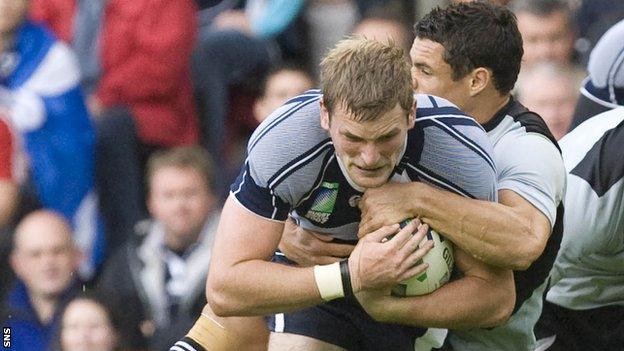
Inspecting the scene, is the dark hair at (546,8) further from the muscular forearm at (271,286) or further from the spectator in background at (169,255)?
the muscular forearm at (271,286)

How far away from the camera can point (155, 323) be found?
7.05 m

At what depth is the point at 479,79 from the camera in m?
5.15

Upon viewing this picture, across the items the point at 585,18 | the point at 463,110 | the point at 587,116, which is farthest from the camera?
the point at 585,18

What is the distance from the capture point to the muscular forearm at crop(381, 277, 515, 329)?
15.5ft

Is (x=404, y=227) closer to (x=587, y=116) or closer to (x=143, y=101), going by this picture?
(x=587, y=116)

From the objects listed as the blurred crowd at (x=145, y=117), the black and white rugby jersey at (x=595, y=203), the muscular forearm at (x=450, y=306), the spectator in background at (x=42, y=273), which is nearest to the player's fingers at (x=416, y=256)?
the muscular forearm at (x=450, y=306)

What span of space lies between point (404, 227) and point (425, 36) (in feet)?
2.60

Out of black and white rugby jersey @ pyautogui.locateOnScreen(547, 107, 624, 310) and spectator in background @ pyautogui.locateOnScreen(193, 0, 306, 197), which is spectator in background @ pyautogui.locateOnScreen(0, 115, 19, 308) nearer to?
spectator in background @ pyautogui.locateOnScreen(193, 0, 306, 197)

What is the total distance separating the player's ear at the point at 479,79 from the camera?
5.14 m

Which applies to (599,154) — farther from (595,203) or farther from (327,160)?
(327,160)

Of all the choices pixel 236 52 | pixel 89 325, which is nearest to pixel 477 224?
pixel 236 52

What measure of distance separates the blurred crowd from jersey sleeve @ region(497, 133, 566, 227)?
192 centimetres

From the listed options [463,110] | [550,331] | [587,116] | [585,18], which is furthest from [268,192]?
[585,18]

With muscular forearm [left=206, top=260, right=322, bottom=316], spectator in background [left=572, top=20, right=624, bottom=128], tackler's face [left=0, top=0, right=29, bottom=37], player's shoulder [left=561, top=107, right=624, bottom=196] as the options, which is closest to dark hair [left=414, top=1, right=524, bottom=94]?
player's shoulder [left=561, top=107, right=624, bottom=196]
